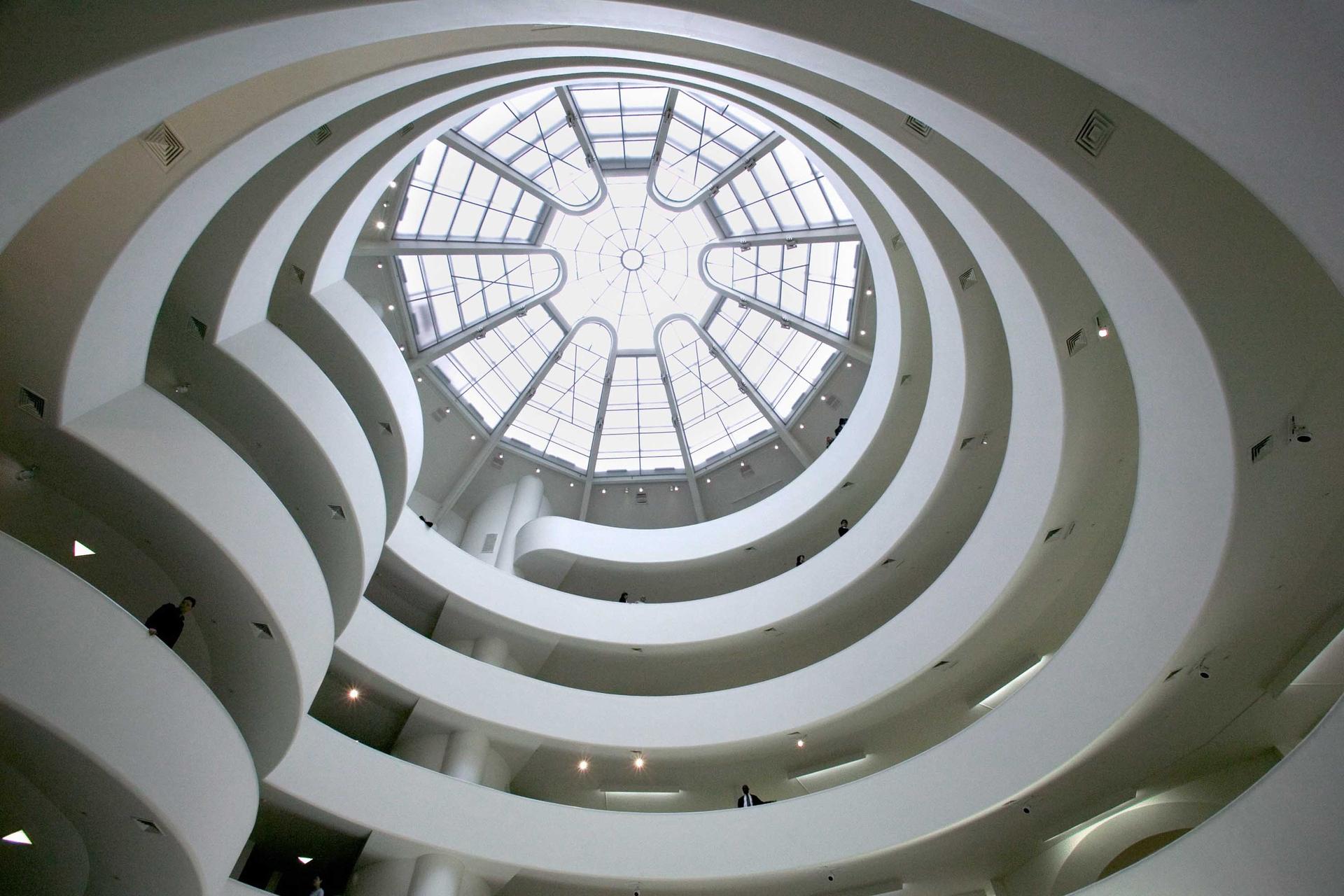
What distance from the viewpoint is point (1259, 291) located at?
22.4 ft

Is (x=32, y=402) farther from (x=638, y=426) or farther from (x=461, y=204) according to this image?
(x=638, y=426)

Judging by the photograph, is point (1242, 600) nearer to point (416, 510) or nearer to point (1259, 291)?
point (1259, 291)

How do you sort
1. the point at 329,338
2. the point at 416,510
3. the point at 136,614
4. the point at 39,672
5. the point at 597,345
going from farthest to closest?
the point at 597,345 < the point at 416,510 < the point at 329,338 < the point at 136,614 < the point at 39,672

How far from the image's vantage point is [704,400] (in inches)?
1123

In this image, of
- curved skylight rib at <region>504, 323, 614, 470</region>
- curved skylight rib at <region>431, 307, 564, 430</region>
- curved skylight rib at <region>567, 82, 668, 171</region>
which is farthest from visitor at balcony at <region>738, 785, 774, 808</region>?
curved skylight rib at <region>567, 82, 668, 171</region>

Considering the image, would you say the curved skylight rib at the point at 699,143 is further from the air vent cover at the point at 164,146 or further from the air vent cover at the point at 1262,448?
the air vent cover at the point at 1262,448

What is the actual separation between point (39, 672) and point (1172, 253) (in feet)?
A: 40.9

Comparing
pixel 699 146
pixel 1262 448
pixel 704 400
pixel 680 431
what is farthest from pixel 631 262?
pixel 1262 448

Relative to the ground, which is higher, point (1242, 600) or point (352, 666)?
point (352, 666)

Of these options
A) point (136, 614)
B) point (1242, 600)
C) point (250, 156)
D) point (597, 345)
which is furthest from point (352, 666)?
point (1242, 600)

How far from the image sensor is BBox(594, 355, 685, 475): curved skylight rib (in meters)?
28.6

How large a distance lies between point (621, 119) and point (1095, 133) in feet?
60.8

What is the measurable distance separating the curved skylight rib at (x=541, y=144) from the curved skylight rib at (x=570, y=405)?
548 cm

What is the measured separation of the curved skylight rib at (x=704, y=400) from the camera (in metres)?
27.9
